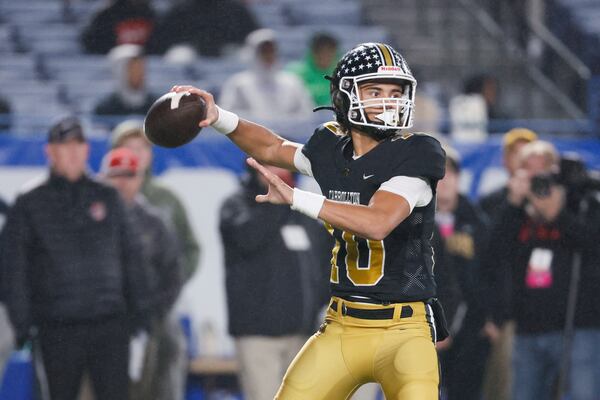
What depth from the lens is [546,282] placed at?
7.43 metres

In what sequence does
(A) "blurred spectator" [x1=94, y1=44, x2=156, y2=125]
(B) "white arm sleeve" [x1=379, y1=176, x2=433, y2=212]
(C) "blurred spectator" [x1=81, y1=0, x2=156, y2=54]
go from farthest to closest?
1. (C) "blurred spectator" [x1=81, y1=0, x2=156, y2=54]
2. (A) "blurred spectator" [x1=94, y1=44, x2=156, y2=125]
3. (B) "white arm sleeve" [x1=379, y1=176, x2=433, y2=212]

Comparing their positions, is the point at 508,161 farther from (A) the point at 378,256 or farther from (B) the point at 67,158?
(A) the point at 378,256

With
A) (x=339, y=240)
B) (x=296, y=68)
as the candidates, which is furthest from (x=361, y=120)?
A: (x=296, y=68)

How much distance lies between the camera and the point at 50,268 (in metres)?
7.00

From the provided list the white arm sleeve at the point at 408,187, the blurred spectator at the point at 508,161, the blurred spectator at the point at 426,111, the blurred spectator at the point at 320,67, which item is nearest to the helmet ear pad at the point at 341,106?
the white arm sleeve at the point at 408,187

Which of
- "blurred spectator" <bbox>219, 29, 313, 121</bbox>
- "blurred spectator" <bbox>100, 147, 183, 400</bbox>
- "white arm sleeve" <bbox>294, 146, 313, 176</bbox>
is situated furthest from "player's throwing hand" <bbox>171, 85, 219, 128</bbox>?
"blurred spectator" <bbox>219, 29, 313, 121</bbox>

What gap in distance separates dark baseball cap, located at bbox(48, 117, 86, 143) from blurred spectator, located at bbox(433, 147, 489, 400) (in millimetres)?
2037

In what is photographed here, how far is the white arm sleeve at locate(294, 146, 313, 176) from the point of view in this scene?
513 centimetres

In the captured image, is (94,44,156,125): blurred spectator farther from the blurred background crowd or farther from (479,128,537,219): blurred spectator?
(479,128,537,219): blurred spectator

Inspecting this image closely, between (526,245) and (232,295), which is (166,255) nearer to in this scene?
(232,295)

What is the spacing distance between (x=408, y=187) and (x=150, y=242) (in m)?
3.09

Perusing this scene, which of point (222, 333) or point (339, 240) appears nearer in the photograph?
point (339, 240)

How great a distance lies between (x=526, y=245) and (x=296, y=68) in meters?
2.96

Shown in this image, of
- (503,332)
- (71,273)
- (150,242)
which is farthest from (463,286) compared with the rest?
(71,273)
